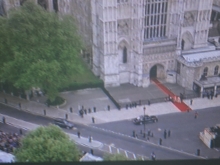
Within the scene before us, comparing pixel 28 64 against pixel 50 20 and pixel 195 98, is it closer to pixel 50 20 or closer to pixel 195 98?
pixel 50 20

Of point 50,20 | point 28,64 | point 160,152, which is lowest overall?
point 160,152

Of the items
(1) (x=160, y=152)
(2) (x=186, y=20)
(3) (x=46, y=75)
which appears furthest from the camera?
(2) (x=186, y=20)

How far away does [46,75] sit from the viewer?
3481 centimetres

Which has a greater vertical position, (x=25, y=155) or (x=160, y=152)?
(x=25, y=155)

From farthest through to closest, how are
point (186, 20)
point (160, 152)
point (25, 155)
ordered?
point (186, 20)
point (160, 152)
point (25, 155)

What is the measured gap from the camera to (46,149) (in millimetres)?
26109

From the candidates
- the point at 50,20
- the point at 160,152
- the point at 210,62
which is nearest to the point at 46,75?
the point at 50,20

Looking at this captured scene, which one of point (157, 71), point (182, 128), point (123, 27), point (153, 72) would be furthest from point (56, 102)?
point (182, 128)

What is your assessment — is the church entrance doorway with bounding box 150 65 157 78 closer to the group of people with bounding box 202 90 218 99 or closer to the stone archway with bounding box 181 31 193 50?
the stone archway with bounding box 181 31 193 50

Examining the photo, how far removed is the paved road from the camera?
32406 millimetres

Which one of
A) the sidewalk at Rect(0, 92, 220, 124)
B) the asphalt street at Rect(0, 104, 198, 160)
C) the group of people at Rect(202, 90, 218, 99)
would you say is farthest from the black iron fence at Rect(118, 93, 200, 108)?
the asphalt street at Rect(0, 104, 198, 160)

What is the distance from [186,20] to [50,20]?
44.1 ft

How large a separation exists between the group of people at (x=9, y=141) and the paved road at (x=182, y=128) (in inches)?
280

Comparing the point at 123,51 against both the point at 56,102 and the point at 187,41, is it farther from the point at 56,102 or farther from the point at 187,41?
the point at 56,102
